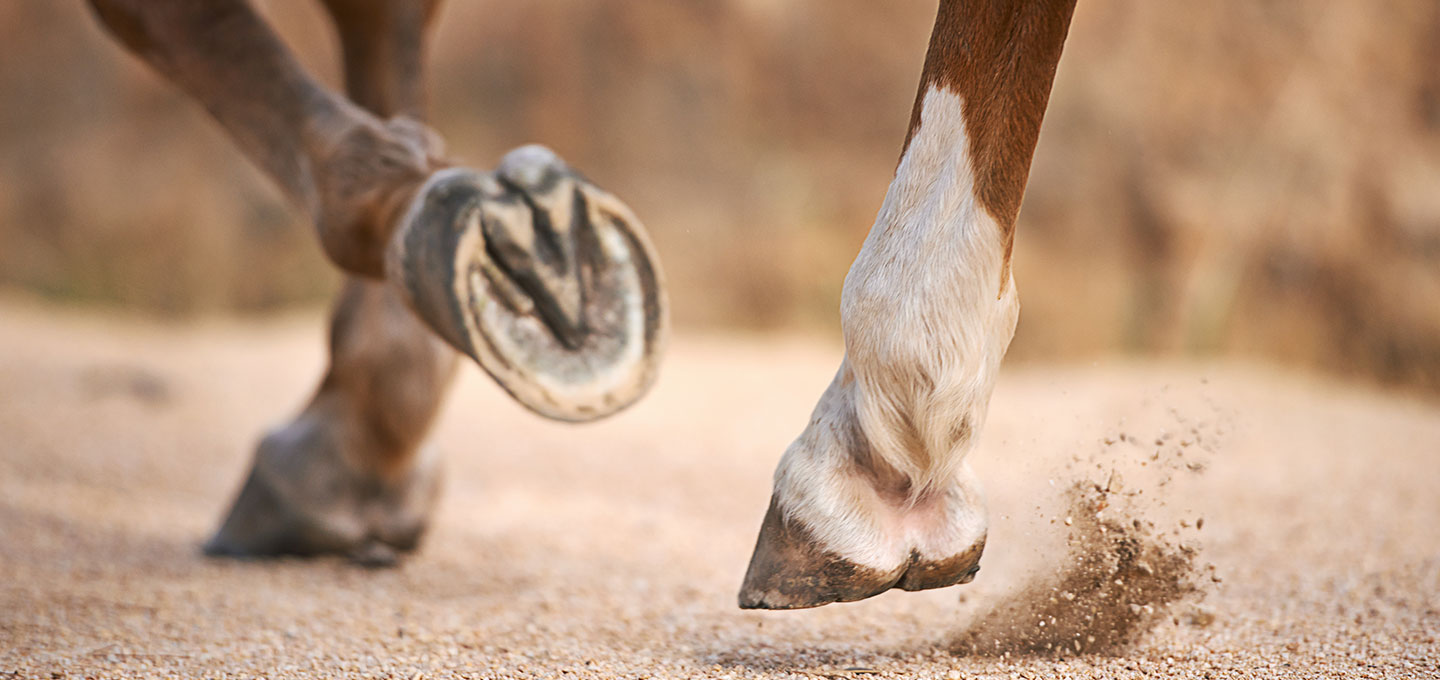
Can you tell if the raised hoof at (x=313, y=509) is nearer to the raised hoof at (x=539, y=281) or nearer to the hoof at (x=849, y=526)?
the raised hoof at (x=539, y=281)

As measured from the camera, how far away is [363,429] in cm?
192

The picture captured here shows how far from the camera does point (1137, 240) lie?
4227 mm

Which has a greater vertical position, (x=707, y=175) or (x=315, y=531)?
(x=707, y=175)

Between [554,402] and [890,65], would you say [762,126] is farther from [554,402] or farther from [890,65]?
[554,402]

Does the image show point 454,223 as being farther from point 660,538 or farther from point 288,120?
point 660,538

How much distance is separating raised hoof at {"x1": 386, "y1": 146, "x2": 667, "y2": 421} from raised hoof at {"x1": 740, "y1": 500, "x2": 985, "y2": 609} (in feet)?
0.75

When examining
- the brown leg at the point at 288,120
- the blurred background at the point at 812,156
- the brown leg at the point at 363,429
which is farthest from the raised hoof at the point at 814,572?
the blurred background at the point at 812,156

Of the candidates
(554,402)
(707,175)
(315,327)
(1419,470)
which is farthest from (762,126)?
(554,402)

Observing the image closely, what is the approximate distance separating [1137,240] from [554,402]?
3497 mm

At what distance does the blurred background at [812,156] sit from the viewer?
13.0 ft

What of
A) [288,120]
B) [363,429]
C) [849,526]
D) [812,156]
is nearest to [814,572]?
[849,526]

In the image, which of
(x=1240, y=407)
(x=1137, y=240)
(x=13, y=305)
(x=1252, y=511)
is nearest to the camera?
(x=1252, y=511)

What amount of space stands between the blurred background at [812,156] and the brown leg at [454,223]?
309 cm

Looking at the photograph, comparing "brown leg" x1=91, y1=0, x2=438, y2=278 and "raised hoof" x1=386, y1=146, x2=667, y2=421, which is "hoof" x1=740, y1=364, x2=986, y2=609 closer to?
"raised hoof" x1=386, y1=146, x2=667, y2=421
